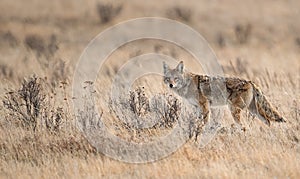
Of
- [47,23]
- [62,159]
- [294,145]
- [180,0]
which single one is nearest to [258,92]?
[294,145]

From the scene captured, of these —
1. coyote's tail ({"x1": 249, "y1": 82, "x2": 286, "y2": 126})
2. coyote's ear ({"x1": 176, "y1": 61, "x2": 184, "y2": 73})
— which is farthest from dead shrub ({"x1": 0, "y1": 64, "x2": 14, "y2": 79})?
coyote's tail ({"x1": 249, "y1": 82, "x2": 286, "y2": 126})

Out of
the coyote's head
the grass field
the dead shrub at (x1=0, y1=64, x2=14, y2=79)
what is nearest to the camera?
the grass field

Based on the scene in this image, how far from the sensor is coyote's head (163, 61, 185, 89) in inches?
375

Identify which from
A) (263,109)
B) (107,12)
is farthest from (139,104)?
(107,12)

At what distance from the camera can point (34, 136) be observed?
8.31m

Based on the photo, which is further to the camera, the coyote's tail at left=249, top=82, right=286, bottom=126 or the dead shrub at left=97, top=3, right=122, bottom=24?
the dead shrub at left=97, top=3, right=122, bottom=24

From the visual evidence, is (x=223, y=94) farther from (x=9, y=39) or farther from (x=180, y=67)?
(x=9, y=39)

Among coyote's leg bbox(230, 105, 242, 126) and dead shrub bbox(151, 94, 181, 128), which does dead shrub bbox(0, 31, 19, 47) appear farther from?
coyote's leg bbox(230, 105, 242, 126)

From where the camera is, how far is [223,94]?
29.3ft

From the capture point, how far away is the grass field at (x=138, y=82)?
7.32 meters

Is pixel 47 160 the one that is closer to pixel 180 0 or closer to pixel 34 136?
pixel 34 136

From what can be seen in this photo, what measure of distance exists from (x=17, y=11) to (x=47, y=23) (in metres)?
2.16

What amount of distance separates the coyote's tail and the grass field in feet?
0.43

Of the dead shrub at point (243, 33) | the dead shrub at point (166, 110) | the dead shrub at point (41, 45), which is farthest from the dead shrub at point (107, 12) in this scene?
the dead shrub at point (166, 110)
